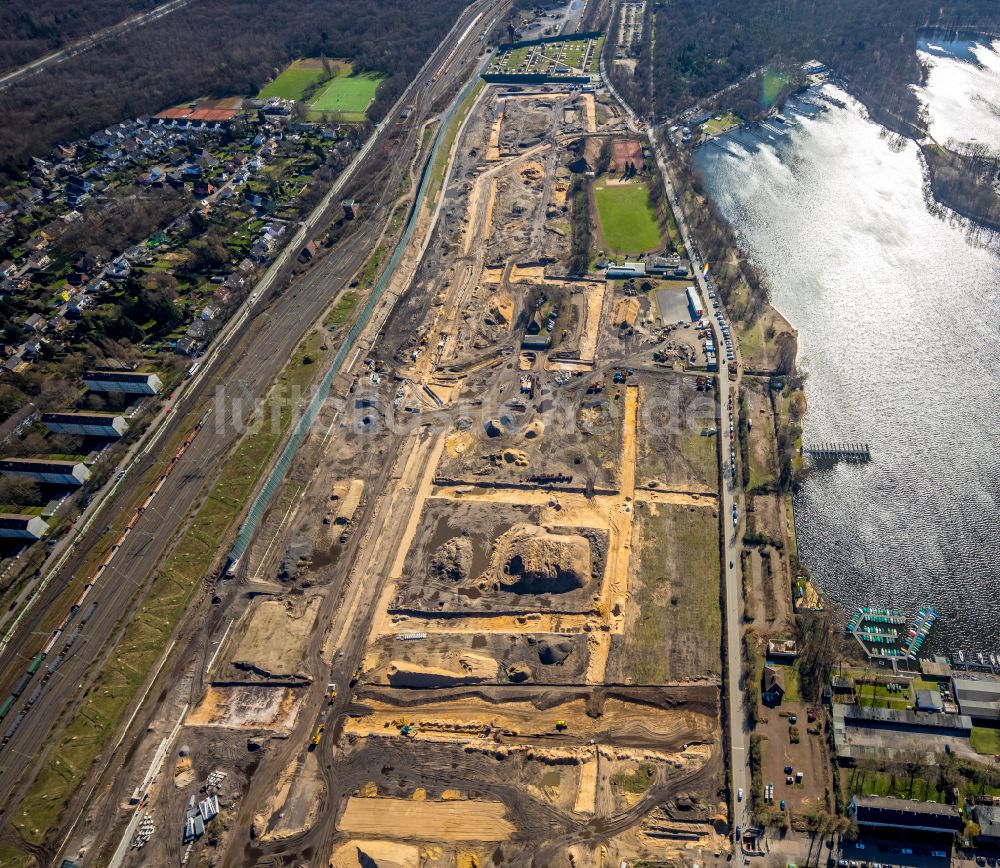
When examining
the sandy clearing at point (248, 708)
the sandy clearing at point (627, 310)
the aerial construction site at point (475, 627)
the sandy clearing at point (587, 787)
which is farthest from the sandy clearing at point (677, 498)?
the sandy clearing at point (248, 708)

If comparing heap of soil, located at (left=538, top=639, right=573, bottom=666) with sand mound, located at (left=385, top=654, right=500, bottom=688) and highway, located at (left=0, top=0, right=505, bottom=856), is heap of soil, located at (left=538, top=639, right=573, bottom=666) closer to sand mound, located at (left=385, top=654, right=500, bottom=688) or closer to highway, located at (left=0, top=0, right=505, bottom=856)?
sand mound, located at (left=385, top=654, right=500, bottom=688)

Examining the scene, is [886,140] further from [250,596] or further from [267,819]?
[267,819]

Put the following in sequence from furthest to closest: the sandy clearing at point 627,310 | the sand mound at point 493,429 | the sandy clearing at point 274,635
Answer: the sandy clearing at point 627,310 → the sand mound at point 493,429 → the sandy clearing at point 274,635

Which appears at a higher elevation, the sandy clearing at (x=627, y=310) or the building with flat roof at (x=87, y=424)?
the sandy clearing at (x=627, y=310)

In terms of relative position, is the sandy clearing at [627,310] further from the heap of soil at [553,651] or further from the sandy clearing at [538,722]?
the sandy clearing at [538,722]

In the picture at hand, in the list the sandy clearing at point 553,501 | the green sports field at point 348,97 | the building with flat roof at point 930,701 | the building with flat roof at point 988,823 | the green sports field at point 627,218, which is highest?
the green sports field at point 348,97

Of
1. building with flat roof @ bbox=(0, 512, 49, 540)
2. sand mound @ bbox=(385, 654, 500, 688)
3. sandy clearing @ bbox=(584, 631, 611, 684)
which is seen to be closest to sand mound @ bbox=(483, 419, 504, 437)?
sandy clearing @ bbox=(584, 631, 611, 684)

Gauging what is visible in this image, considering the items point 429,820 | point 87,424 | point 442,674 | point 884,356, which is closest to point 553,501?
point 442,674
